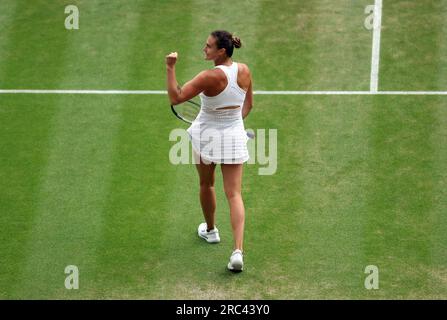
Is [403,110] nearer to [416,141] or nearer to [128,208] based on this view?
[416,141]

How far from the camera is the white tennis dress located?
8.68 meters

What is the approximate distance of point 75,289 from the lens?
8.68 m

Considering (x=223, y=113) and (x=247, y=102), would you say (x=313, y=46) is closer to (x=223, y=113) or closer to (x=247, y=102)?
(x=247, y=102)

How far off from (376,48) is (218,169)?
312cm

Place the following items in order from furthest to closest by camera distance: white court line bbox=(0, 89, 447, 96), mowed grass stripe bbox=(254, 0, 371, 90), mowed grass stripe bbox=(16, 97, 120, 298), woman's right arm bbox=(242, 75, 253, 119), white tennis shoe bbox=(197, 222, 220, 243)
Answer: mowed grass stripe bbox=(254, 0, 371, 90) → white court line bbox=(0, 89, 447, 96) → white tennis shoe bbox=(197, 222, 220, 243) → woman's right arm bbox=(242, 75, 253, 119) → mowed grass stripe bbox=(16, 97, 120, 298)

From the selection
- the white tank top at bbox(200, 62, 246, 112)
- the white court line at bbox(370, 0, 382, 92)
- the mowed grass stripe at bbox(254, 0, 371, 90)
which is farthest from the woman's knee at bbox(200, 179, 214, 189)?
the white court line at bbox(370, 0, 382, 92)

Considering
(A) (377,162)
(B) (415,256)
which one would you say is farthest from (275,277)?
(A) (377,162)

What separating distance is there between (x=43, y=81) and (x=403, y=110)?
4330 millimetres

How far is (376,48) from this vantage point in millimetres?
12422

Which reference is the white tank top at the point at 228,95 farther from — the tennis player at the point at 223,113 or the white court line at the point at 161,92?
the white court line at the point at 161,92

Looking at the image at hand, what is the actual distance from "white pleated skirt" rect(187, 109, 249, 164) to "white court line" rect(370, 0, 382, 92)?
11.1 ft

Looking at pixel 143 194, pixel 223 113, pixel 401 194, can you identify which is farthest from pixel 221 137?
pixel 401 194

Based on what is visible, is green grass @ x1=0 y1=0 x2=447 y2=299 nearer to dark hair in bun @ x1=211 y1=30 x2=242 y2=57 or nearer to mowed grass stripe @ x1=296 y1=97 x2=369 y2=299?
mowed grass stripe @ x1=296 y1=97 x2=369 y2=299

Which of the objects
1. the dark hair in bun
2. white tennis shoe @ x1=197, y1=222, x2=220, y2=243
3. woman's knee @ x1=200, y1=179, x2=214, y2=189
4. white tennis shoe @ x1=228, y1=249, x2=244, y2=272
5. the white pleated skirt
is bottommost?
white tennis shoe @ x1=228, y1=249, x2=244, y2=272
